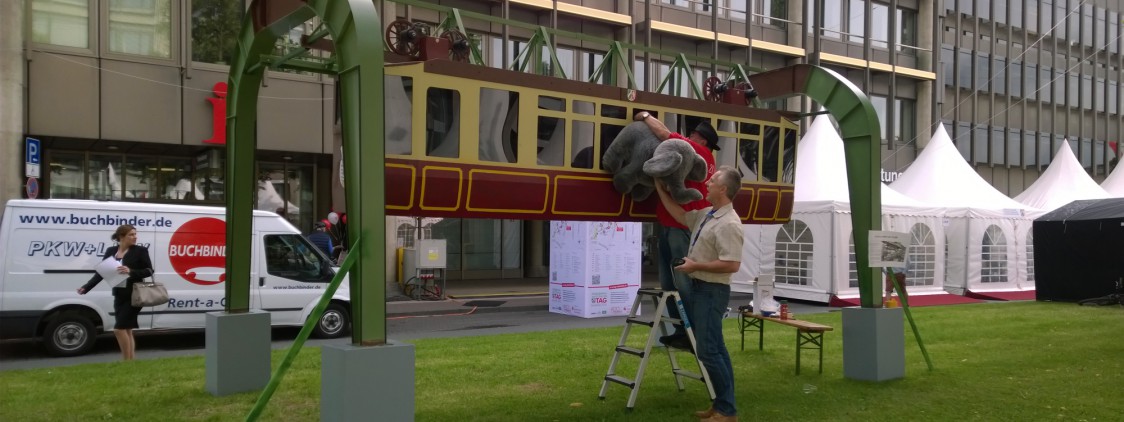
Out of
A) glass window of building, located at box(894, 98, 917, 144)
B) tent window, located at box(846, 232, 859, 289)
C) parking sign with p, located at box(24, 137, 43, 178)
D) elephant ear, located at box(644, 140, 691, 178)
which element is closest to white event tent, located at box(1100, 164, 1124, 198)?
glass window of building, located at box(894, 98, 917, 144)

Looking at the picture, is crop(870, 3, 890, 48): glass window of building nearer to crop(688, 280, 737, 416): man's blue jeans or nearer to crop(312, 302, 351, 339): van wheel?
crop(312, 302, 351, 339): van wheel

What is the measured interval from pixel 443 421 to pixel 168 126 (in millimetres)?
15847

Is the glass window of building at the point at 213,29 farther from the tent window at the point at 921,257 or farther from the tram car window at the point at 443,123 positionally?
the tent window at the point at 921,257

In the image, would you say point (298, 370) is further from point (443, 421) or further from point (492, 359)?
point (443, 421)

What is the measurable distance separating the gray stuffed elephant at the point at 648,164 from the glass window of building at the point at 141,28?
52.6 feet

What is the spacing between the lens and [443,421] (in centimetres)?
663

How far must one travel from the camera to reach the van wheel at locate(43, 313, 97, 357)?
1158 centimetres

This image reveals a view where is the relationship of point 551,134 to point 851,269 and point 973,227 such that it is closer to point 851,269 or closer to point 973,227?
point 851,269

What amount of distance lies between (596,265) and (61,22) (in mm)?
12863

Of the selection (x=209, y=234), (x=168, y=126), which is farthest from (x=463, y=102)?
(x=168, y=126)

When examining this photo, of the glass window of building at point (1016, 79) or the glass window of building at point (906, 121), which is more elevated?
the glass window of building at point (1016, 79)

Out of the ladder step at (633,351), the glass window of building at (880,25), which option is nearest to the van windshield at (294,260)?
the ladder step at (633,351)

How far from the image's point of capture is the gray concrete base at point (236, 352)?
7145mm

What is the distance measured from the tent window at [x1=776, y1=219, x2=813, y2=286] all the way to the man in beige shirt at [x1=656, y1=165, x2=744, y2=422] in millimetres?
14654
